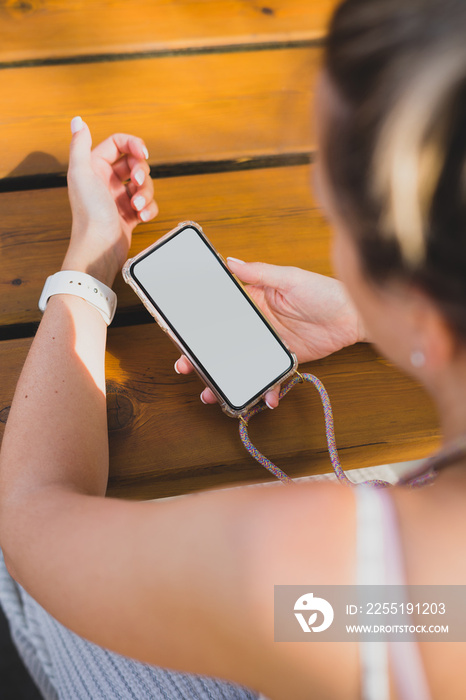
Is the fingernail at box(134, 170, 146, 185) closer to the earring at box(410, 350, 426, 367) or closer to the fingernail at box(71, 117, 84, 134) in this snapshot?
the fingernail at box(71, 117, 84, 134)

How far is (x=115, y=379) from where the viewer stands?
758mm

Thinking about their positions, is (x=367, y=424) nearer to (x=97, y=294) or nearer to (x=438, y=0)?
(x=97, y=294)

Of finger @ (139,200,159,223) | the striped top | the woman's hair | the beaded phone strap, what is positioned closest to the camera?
the woman's hair

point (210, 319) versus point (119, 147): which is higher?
point (119, 147)

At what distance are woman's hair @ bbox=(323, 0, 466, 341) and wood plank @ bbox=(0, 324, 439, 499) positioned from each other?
1.28 ft

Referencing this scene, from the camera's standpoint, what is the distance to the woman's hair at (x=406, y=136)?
12.6 inches

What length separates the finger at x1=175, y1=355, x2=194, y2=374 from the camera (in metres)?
0.74

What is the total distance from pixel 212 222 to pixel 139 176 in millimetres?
132

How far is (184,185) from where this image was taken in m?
0.86

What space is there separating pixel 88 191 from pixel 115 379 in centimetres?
28

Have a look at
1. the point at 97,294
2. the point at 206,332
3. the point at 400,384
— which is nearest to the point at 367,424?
the point at 400,384

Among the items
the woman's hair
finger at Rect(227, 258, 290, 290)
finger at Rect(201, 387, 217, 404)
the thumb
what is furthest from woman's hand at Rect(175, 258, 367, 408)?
the woman's hair

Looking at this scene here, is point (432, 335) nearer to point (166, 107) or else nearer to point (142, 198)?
point (142, 198)

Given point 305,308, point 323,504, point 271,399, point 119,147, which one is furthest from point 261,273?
point 323,504
